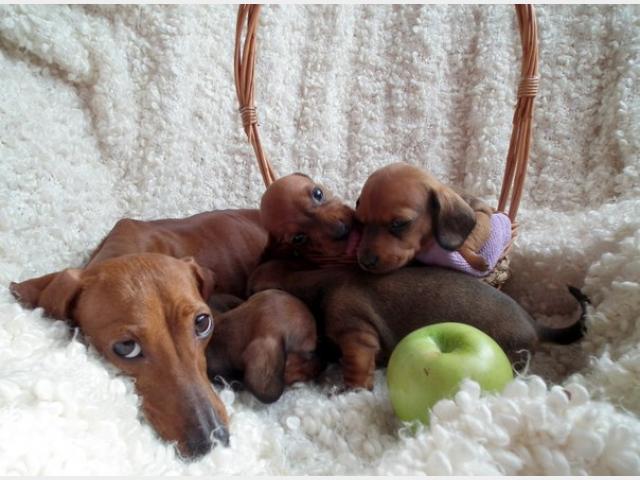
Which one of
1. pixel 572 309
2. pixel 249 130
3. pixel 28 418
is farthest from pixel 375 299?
pixel 28 418

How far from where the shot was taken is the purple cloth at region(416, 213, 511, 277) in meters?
1.80

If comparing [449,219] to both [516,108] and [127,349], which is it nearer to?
[516,108]

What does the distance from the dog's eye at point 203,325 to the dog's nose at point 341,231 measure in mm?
607

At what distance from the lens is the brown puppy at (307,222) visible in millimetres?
1983

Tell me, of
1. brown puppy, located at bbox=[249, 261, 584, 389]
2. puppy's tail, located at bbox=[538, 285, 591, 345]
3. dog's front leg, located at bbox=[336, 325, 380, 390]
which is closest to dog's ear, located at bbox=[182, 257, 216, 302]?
brown puppy, located at bbox=[249, 261, 584, 389]

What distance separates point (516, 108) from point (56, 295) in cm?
152

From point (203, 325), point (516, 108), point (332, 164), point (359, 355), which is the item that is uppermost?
point (516, 108)

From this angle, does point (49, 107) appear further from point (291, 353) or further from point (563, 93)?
point (563, 93)

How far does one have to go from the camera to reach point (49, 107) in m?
2.20

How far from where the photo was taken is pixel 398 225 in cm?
178

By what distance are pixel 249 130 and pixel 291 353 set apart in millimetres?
946

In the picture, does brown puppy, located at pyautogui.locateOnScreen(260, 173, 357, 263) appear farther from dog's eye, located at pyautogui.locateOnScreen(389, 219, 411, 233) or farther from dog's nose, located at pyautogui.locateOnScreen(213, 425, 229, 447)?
dog's nose, located at pyautogui.locateOnScreen(213, 425, 229, 447)

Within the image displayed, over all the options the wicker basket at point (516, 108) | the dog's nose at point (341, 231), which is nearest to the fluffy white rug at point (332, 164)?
the wicker basket at point (516, 108)

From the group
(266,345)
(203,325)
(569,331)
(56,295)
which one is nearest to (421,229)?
(569,331)
